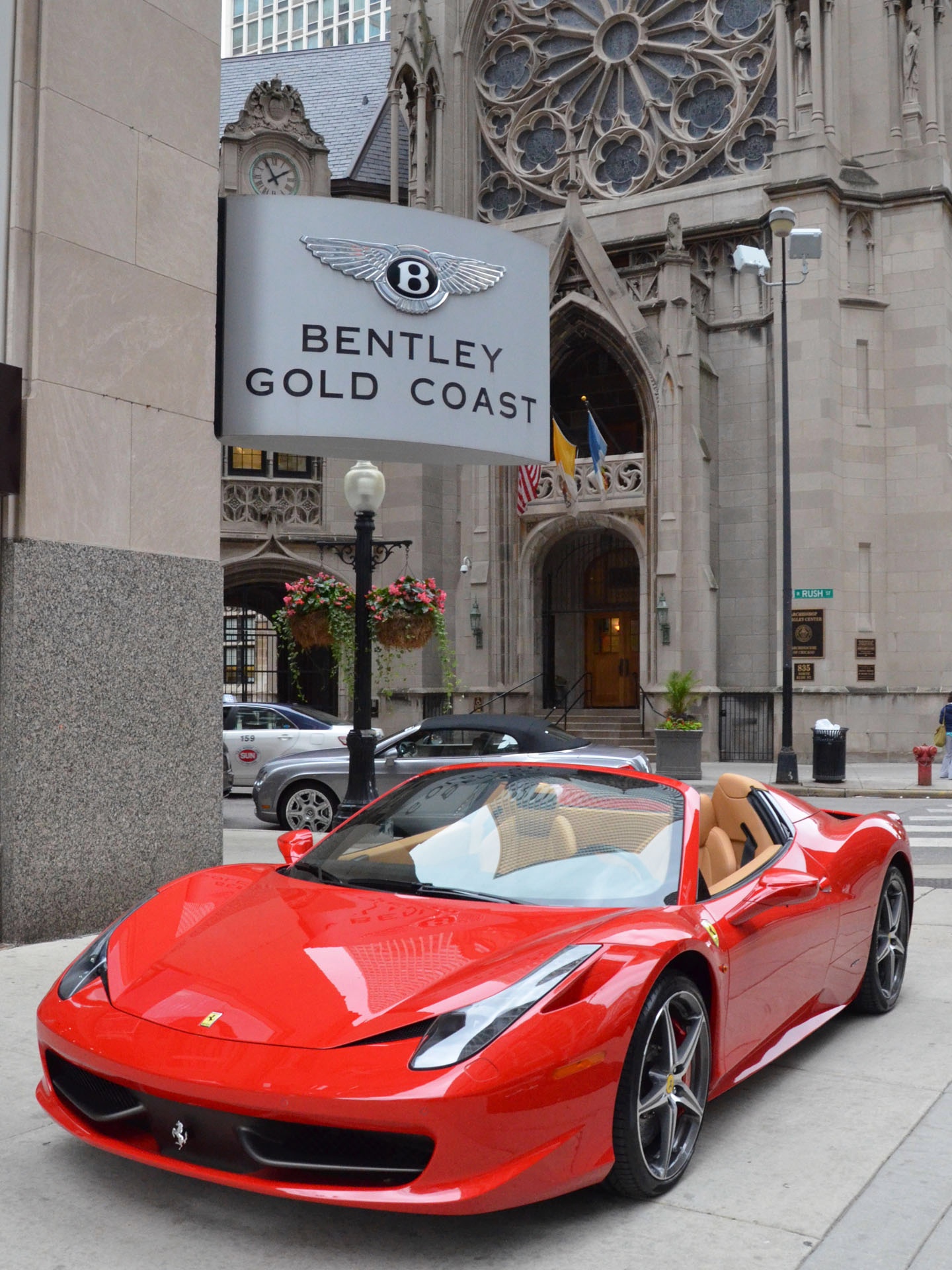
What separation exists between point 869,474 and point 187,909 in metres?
25.4

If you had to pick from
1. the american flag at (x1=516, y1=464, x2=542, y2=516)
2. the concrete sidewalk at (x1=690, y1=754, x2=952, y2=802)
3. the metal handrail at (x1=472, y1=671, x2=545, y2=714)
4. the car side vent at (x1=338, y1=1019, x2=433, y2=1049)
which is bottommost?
the concrete sidewalk at (x1=690, y1=754, x2=952, y2=802)

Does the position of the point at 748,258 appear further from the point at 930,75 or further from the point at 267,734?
the point at 267,734

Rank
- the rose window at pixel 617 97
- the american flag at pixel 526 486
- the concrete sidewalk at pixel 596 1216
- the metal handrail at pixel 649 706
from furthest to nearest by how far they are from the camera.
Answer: the rose window at pixel 617 97 < the american flag at pixel 526 486 < the metal handrail at pixel 649 706 < the concrete sidewalk at pixel 596 1216

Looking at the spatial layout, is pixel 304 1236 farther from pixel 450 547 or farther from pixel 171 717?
pixel 450 547

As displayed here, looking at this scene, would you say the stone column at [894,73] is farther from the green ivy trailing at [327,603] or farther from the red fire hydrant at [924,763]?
the green ivy trailing at [327,603]

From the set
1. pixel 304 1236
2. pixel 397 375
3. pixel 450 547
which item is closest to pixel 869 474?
pixel 450 547

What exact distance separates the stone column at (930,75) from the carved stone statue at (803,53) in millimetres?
2460

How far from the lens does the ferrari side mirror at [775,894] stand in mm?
4562

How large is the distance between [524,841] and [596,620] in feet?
92.7

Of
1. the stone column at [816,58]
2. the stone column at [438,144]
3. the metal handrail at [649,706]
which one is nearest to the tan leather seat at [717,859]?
the metal handrail at [649,706]

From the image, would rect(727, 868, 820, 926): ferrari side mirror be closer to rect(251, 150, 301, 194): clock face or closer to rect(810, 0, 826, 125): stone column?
rect(810, 0, 826, 125): stone column

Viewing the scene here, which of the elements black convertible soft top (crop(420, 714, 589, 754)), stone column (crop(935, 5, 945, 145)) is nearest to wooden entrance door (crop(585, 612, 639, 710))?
stone column (crop(935, 5, 945, 145))

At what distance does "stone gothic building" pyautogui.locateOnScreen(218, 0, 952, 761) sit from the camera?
2733 centimetres

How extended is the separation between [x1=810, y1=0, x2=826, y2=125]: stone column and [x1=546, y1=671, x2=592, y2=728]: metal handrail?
13546 millimetres
